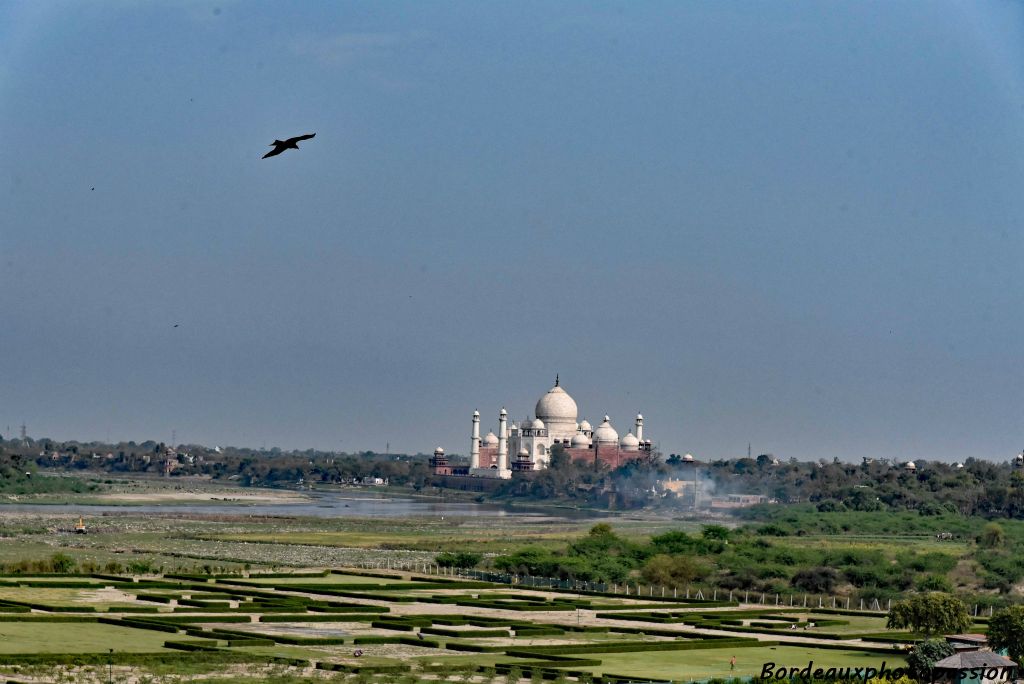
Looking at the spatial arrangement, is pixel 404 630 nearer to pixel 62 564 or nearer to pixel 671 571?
pixel 62 564

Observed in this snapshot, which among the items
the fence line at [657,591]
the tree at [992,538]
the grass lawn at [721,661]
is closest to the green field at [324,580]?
the fence line at [657,591]

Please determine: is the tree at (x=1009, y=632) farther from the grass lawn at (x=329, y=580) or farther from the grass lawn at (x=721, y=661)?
the grass lawn at (x=329, y=580)

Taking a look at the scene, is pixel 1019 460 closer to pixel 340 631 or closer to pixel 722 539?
pixel 722 539

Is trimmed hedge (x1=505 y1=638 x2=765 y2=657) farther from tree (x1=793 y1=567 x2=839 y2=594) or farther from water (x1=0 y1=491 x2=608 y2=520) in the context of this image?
water (x1=0 y1=491 x2=608 y2=520)

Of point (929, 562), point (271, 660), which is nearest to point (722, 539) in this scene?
point (929, 562)

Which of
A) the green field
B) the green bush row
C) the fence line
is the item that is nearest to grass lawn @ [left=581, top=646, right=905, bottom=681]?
the green bush row

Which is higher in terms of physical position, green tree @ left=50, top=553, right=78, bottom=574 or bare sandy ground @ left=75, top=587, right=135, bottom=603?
green tree @ left=50, top=553, right=78, bottom=574
